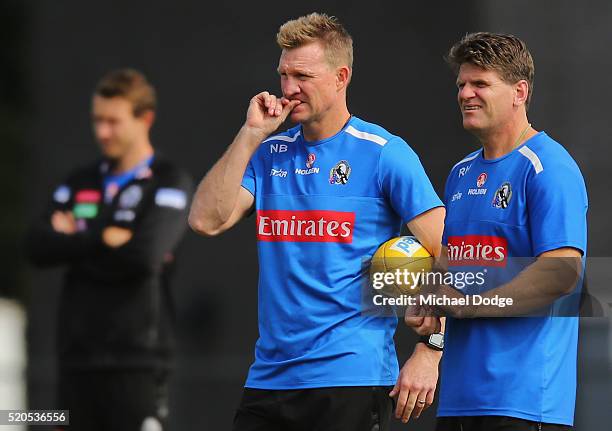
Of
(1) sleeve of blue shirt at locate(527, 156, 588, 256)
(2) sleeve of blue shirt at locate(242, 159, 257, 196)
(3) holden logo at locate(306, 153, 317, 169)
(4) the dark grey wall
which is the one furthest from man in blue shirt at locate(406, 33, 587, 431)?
(4) the dark grey wall

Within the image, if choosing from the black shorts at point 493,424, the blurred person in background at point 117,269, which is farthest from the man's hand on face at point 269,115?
the blurred person in background at point 117,269

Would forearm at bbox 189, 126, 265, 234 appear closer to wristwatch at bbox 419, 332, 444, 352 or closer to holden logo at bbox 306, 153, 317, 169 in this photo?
holden logo at bbox 306, 153, 317, 169

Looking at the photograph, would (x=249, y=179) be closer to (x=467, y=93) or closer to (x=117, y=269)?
(x=467, y=93)

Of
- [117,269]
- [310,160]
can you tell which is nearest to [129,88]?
[117,269]

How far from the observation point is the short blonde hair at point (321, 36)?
116 inches

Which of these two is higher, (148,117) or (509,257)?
(148,117)

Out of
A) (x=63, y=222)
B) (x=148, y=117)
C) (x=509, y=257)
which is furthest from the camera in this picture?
(x=148, y=117)

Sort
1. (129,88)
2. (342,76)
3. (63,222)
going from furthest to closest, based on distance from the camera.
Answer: (129,88) → (63,222) → (342,76)

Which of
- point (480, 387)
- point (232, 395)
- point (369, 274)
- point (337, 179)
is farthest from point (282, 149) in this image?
point (232, 395)

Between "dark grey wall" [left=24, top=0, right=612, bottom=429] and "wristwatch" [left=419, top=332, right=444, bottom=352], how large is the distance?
5.76ft

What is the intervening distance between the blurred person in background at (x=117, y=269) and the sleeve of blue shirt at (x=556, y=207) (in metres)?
1.96

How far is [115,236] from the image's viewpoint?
4.23 meters

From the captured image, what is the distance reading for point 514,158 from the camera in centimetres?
270

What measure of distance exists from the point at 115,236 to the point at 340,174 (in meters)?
1.60
